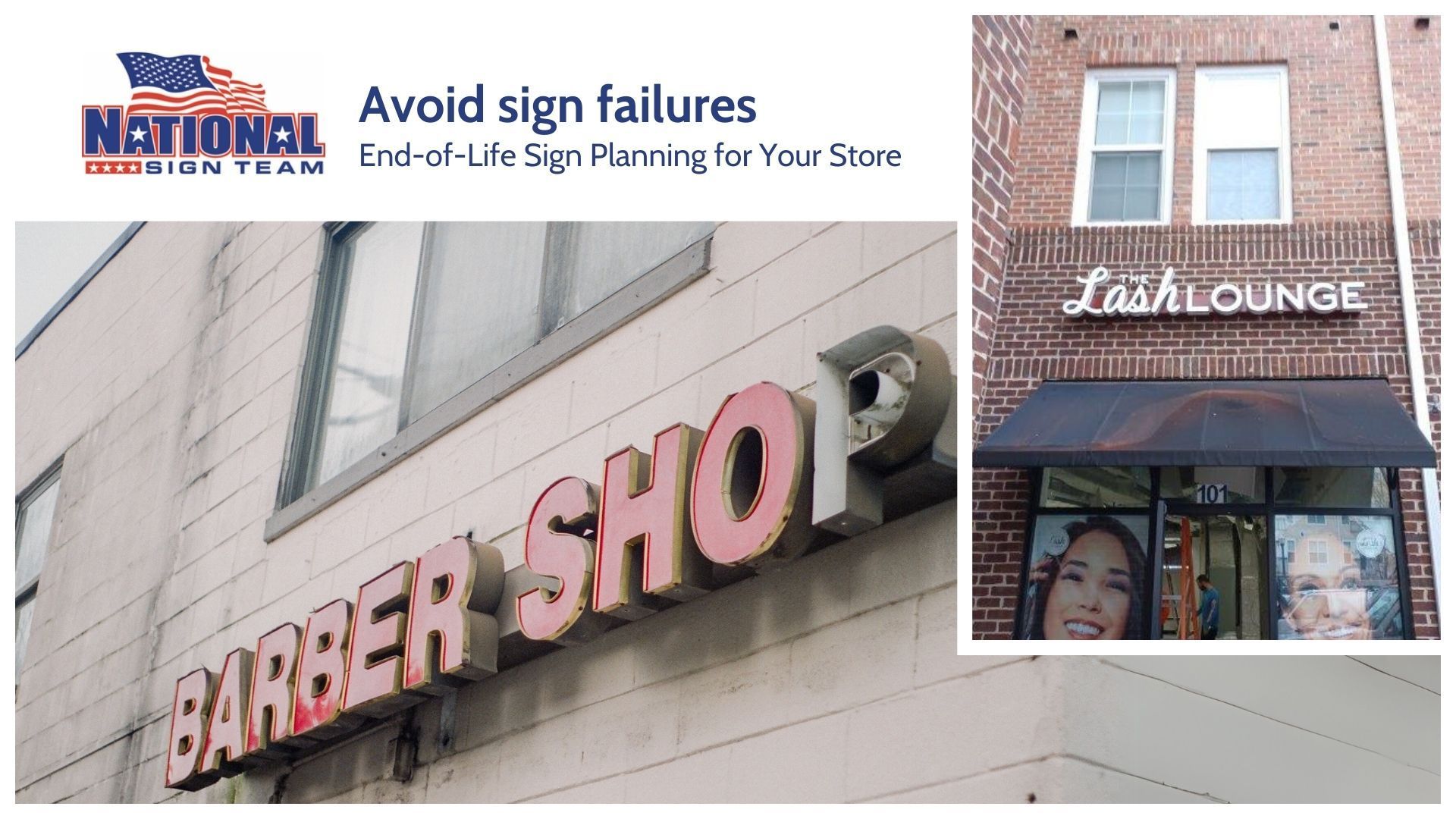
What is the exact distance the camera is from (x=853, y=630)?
18.0 ft

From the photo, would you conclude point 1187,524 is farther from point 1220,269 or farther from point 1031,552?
point 1220,269

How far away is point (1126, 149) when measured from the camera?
15367mm

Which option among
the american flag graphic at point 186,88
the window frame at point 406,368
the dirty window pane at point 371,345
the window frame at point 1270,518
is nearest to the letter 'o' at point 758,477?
the window frame at point 406,368

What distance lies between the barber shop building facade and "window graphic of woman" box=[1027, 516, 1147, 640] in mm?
27

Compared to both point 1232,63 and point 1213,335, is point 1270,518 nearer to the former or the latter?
point 1213,335

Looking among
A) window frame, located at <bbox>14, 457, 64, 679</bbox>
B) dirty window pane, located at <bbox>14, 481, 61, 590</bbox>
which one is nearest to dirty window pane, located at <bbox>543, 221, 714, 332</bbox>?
window frame, located at <bbox>14, 457, 64, 679</bbox>

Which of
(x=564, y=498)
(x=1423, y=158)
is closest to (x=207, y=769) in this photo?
(x=564, y=498)

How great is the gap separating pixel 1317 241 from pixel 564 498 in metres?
9.65

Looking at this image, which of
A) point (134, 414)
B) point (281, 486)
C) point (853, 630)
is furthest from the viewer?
point (134, 414)

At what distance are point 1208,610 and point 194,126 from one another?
8.44 metres

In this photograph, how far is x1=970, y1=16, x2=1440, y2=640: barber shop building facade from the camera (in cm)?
1209

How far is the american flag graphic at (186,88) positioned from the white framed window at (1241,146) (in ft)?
33.1

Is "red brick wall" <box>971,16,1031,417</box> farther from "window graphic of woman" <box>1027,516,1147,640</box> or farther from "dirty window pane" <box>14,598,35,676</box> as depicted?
"dirty window pane" <box>14,598,35,676</box>

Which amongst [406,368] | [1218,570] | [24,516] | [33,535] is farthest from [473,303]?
[24,516]
